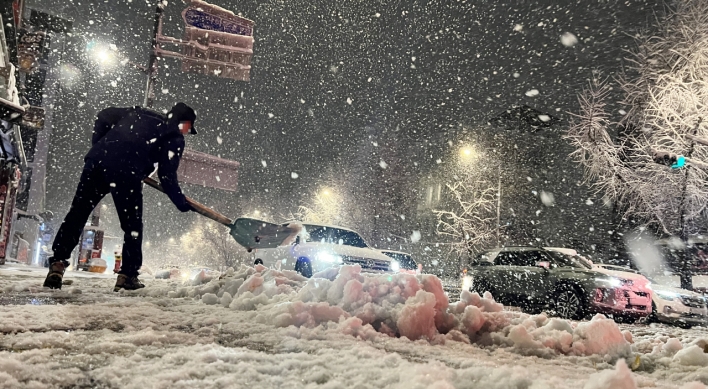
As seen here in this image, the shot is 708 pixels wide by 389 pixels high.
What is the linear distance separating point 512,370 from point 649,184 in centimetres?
2140

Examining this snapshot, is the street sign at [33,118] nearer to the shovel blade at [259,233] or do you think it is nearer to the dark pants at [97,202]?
the dark pants at [97,202]

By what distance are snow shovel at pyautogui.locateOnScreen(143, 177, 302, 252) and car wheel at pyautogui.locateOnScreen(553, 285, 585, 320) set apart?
6362 millimetres

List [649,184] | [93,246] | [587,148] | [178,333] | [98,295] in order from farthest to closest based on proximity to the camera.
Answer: [587,148]
[649,184]
[93,246]
[98,295]
[178,333]

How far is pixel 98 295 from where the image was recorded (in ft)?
14.1

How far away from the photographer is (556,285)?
945cm

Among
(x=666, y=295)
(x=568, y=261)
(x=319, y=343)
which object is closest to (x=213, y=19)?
(x=568, y=261)

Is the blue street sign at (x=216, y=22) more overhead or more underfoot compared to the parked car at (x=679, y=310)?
more overhead

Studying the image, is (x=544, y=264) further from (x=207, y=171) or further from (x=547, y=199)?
(x=547, y=199)

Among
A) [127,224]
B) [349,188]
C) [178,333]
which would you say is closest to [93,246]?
[127,224]

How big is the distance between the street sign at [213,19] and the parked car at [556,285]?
9432mm

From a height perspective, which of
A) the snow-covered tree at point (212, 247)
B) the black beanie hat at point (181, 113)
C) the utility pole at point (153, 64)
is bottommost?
the snow-covered tree at point (212, 247)

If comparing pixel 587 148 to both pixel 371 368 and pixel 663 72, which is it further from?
pixel 371 368

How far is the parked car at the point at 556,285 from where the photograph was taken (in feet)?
28.6

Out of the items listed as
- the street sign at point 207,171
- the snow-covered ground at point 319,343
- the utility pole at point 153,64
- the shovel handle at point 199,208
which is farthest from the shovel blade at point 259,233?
the utility pole at point 153,64
